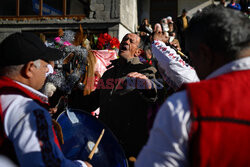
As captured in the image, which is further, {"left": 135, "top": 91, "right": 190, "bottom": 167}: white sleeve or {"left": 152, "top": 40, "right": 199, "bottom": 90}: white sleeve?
{"left": 152, "top": 40, "right": 199, "bottom": 90}: white sleeve

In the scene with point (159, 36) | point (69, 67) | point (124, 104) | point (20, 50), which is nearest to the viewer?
point (20, 50)

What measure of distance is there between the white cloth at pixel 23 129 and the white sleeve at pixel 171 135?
57 cm

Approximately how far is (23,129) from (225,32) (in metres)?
1.00

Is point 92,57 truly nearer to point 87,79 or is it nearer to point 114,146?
point 87,79

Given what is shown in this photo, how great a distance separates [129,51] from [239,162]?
8.35 ft

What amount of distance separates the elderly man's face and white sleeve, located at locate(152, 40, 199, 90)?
3.19 feet

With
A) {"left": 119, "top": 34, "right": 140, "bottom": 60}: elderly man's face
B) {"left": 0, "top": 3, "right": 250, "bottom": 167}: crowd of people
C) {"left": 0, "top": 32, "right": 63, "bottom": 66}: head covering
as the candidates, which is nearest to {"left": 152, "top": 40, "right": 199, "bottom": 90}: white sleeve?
{"left": 0, "top": 3, "right": 250, "bottom": 167}: crowd of people

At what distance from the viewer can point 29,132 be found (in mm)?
1338

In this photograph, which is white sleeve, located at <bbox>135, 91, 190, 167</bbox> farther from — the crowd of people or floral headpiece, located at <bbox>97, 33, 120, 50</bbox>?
floral headpiece, located at <bbox>97, 33, 120, 50</bbox>

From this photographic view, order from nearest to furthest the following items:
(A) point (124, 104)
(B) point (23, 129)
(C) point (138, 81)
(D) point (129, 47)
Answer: (B) point (23, 129), (C) point (138, 81), (A) point (124, 104), (D) point (129, 47)

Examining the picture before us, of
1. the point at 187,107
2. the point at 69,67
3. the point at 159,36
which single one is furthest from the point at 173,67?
the point at 69,67

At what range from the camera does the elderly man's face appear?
11.1ft

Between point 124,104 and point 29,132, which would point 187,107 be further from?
point 124,104

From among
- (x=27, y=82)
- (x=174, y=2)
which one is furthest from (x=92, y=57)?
(x=174, y=2)
